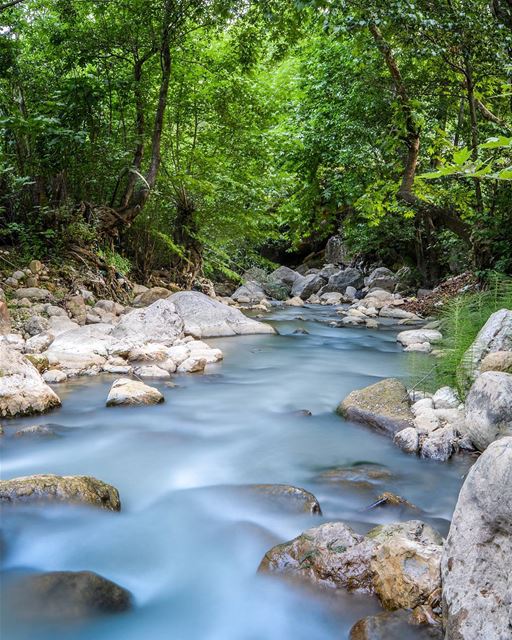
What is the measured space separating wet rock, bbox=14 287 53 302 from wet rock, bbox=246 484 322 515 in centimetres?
642

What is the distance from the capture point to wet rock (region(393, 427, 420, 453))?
402 centimetres

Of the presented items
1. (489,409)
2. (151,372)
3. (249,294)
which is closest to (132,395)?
(151,372)

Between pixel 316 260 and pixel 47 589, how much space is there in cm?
2197

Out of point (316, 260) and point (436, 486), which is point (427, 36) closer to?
point (436, 486)

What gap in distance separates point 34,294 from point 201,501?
6.18 m

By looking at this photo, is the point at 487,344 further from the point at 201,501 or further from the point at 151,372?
the point at 151,372

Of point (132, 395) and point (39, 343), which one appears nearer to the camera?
point (132, 395)

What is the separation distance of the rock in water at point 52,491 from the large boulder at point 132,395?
2.03m

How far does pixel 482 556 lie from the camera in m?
1.94

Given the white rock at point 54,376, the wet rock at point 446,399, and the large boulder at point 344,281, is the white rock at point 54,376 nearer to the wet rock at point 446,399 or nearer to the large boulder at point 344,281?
the wet rock at point 446,399

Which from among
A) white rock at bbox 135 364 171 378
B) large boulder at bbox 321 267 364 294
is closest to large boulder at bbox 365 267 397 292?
large boulder at bbox 321 267 364 294

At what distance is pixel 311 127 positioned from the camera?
11609mm

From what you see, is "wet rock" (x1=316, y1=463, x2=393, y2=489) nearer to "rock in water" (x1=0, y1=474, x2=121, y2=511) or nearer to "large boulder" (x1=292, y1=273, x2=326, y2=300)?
"rock in water" (x1=0, y1=474, x2=121, y2=511)

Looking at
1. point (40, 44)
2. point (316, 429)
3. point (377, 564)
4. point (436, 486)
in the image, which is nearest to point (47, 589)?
point (377, 564)
